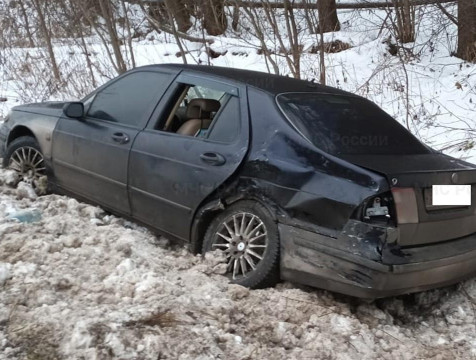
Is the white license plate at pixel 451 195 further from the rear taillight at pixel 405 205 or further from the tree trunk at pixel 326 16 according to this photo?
the tree trunk at pixel 326 16

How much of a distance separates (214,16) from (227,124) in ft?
27.7

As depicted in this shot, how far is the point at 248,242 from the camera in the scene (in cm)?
354

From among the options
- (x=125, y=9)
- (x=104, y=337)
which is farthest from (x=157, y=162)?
(x=125, y=9)

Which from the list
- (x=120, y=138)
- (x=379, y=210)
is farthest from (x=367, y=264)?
(x=120, y=138)

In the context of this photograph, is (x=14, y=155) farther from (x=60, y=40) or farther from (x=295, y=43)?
(x=60, y=40)

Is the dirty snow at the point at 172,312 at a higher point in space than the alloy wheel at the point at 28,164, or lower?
lower

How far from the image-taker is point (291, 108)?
12.1 feet

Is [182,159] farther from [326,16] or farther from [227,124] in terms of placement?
[326,16]

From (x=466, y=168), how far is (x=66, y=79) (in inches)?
363

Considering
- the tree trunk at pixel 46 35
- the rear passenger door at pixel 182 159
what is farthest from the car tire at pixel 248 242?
the tree trunk at pixel 46 35

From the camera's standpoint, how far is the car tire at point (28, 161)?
16.7 ft

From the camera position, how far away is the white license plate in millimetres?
3309

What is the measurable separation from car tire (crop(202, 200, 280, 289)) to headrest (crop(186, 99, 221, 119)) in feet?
3.18

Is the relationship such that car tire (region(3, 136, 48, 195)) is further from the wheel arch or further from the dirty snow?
the dirty snow
